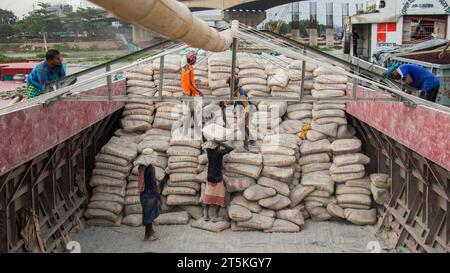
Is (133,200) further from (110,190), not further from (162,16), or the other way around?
(162,16)

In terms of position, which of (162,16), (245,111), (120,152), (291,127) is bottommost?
(120,152)

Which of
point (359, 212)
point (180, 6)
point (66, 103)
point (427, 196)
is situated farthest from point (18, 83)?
point (180, 6)

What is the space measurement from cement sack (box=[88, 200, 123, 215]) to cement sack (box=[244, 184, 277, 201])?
1854 mm

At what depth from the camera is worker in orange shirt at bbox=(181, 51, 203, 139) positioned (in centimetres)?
819

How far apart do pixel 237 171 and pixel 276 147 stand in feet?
2.38

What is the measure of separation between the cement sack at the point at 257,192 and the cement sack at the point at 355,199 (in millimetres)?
988

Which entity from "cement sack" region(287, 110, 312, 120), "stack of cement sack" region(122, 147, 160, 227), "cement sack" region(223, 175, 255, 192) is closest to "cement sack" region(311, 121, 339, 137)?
"cement sack" region(287, 110, 312, 120)

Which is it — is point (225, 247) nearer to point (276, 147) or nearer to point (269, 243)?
point (269, 243)

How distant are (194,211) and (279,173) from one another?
54.5 inches

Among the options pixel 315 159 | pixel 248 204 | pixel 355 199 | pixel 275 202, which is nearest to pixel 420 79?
pixel 355 199

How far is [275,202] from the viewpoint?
7.70m

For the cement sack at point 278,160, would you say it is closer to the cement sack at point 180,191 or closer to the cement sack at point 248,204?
the cement sack at point 248,204

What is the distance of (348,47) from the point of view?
51.3ft

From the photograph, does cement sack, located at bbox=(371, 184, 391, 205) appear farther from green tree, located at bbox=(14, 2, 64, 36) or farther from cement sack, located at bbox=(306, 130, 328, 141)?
green tree, located at bbox=(14, 2, 64, 36)
